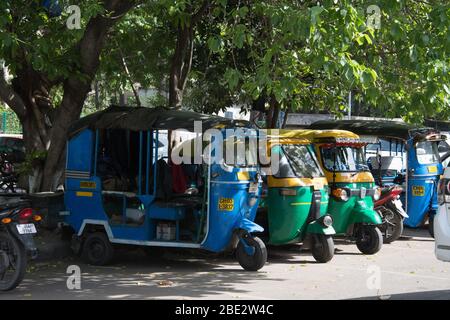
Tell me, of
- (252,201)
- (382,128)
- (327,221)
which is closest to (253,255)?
(252,201)

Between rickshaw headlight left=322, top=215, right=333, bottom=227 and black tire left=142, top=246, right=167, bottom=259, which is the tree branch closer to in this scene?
black tire left=142, top=246, right=167, bottom=259

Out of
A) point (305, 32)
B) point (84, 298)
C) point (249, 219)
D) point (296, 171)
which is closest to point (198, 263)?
point (249, 219)

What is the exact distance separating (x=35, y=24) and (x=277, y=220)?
14.9 feet

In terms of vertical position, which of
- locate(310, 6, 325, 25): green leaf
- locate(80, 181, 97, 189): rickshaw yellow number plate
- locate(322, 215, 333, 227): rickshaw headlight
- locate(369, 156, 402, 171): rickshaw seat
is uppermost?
locate(310, 6, 325, 25): green leaf

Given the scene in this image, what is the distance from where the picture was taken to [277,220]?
10.0 meters

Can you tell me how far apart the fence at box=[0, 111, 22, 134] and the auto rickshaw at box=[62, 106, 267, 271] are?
20.1 m

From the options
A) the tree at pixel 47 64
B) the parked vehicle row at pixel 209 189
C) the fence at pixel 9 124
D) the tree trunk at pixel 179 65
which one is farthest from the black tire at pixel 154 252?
the fence at pixel 9 124

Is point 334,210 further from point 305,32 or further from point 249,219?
point 305,32

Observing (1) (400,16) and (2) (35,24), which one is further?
(2) (35,24)

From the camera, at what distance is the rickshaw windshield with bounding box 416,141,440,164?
13.2m

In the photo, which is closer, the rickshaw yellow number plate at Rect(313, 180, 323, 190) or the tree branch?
the rickshaw yellow number plate at Rect(313, 180, 323, 190)

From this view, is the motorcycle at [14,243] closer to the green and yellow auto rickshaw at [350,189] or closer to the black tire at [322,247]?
the black tire at [322,247]

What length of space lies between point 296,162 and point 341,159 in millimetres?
1202

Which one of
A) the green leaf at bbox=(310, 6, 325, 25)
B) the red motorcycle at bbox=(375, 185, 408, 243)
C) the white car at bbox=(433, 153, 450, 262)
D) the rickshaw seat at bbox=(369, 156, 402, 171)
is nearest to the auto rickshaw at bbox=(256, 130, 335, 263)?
the red motorcycle at bbox=(375, 185, 408, 243)
